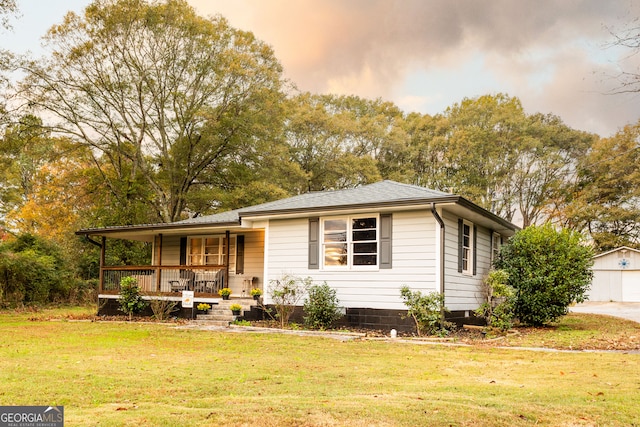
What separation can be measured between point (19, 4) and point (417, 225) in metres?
14.9

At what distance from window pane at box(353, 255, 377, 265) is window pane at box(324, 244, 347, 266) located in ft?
1.12

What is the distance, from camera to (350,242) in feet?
46.4

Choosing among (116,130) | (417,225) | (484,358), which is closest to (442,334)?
(417,225)

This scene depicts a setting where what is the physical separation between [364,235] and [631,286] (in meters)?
24.7

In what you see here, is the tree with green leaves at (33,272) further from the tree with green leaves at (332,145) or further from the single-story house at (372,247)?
the tree with green leaves at (332,145)

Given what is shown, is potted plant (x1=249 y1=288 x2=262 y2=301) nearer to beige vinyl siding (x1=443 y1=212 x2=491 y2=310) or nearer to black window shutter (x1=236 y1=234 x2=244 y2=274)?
black window shutter (x1=236 y1=234 x2=244 y2=274)

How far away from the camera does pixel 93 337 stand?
1147 centimetres

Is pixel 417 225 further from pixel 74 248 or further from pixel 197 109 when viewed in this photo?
pixel 74 248

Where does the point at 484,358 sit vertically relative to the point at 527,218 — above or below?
below

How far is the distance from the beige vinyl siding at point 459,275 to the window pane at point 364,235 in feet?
5.95

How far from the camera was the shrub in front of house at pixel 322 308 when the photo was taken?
13.7 meters

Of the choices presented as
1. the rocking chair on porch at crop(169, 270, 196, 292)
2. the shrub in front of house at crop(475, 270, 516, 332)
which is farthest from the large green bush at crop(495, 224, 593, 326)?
the rocking chair on porch at crop(169, 270, 196, 292)

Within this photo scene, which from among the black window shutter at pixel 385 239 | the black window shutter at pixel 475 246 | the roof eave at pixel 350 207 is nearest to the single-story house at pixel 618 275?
the black window shutter at pixel 475 246

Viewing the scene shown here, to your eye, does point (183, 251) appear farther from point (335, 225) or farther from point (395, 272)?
point (395, 272)
